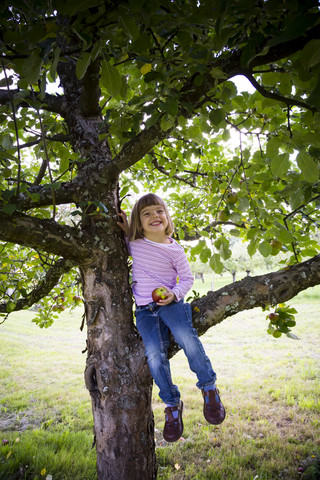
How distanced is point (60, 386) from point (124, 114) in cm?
630

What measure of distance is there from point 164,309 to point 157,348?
10.9 inches

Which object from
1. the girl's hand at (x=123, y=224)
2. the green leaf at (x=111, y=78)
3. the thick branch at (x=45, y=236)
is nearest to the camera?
the green leaf at (x=111, y=78)

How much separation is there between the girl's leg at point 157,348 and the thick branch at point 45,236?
1.95ft

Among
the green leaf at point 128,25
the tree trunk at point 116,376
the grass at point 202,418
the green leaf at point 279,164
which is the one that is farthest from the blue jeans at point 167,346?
the grass at point 202,418

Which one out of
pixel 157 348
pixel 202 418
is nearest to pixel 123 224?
pixel 157 348

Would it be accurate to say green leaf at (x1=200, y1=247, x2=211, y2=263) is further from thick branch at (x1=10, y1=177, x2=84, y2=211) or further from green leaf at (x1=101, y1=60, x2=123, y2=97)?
green leaf at (x1=101, y1=60, x2=123, y2=97)

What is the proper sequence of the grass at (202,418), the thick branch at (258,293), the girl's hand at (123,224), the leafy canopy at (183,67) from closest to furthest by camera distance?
the leafy canopy at (183,67) → the thick branch at (258,293) → the girl's hand at (123,224) → the grass at (202,418)

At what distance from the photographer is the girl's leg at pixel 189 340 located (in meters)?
1.84

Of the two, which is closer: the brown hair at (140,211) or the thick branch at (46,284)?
the brown hair at (140,211)

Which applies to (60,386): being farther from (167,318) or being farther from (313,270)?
(313,270)

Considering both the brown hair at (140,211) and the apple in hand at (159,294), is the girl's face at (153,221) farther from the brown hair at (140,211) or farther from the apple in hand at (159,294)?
the apple in hand at (159,294)

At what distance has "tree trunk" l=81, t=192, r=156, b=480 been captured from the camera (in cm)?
178

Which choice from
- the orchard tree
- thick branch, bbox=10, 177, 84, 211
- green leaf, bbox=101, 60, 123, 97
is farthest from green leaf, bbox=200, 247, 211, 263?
green leaf, bbox=101, 60, 123, 97

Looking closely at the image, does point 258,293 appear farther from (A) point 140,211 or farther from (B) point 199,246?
(A) point 140,211
